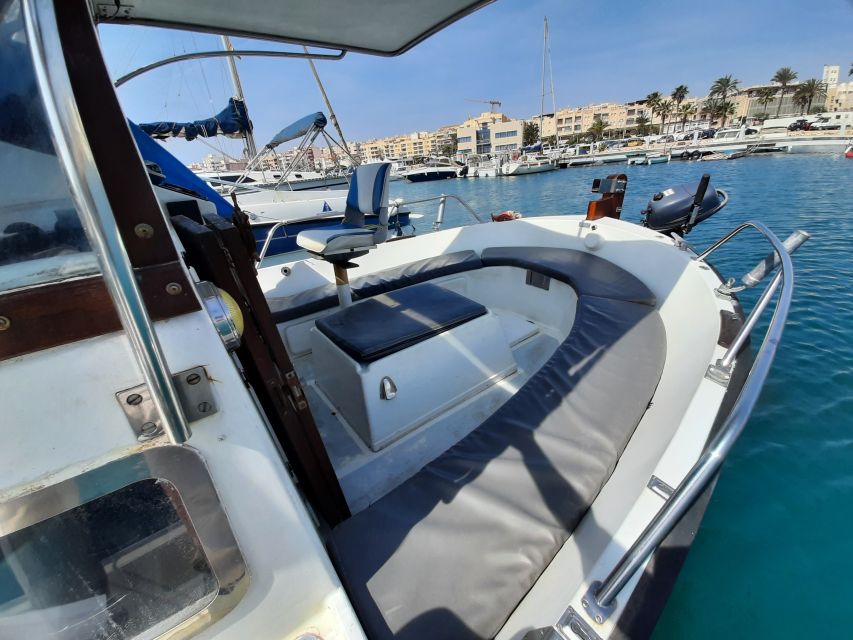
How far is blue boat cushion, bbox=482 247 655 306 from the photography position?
7.39ft

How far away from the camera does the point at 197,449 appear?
58cm

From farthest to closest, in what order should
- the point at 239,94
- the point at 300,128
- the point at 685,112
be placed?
1. the point at 685,112
2. the point at 239,94
3. the point at 300,128

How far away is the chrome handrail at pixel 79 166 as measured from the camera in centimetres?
34

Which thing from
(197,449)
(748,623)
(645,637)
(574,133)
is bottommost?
(748,623)

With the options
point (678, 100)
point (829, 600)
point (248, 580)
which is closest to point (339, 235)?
point (248, 580)

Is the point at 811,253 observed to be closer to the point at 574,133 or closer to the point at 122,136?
the point at 122,136

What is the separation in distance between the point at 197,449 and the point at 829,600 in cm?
232

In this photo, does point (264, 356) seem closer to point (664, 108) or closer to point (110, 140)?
point (110, 140)

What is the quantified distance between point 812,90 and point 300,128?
6380 cm

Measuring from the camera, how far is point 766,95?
45.4 m

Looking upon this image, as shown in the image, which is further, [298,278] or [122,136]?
[298,278]

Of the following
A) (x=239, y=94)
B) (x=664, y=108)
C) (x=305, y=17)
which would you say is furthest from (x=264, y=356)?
(x=664, y=108)

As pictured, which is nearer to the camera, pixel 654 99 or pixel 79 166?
pixel 79 166

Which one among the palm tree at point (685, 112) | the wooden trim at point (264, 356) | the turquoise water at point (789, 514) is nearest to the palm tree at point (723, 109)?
the palm tree at point (685, 112)
